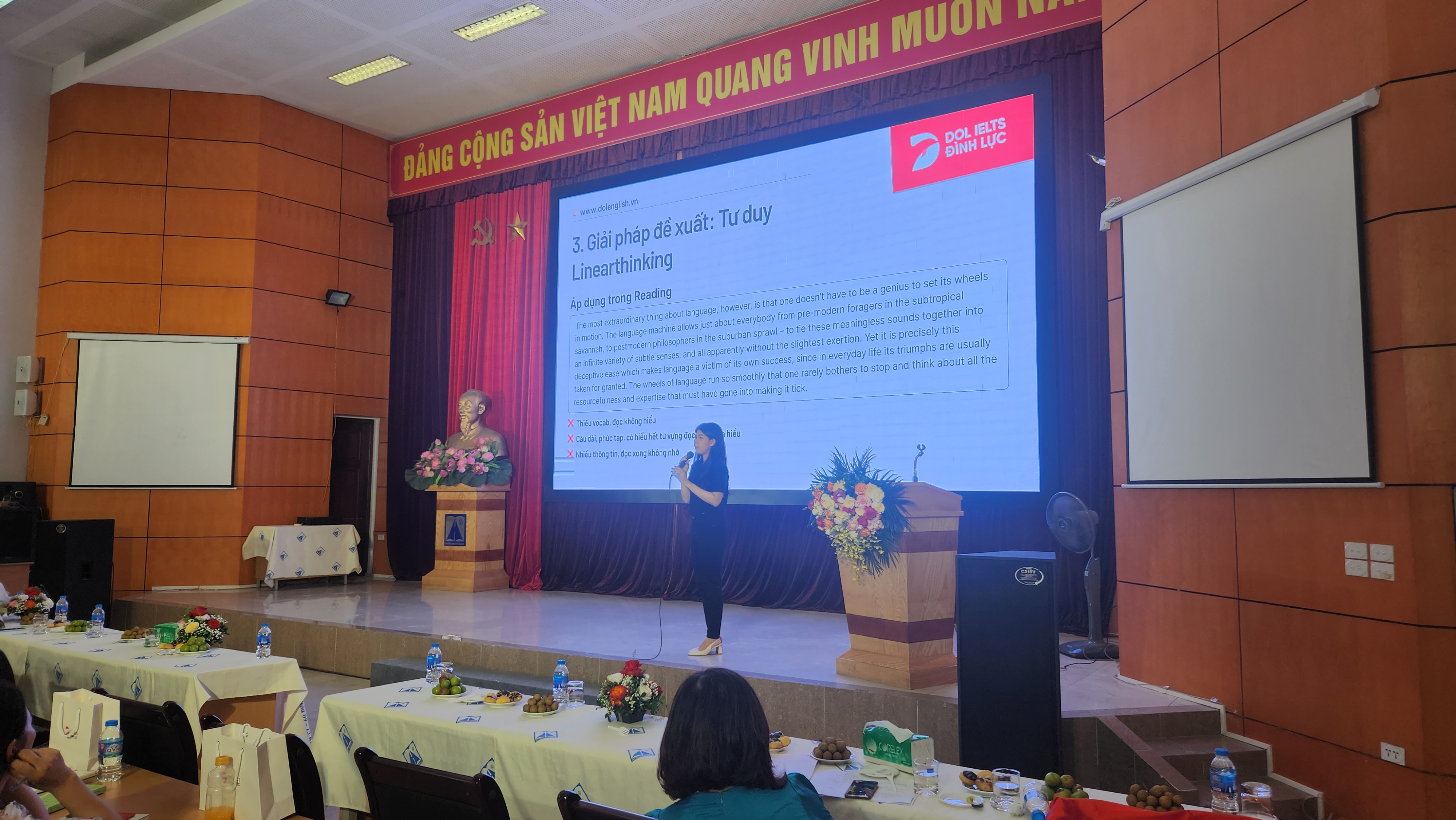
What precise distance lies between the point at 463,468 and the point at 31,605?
12.3 ft

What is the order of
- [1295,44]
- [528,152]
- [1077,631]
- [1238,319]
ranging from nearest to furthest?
[1295,44] → [1238,319] → [1077,631] → [528,152]

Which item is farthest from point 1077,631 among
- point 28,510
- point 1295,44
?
point 28,510

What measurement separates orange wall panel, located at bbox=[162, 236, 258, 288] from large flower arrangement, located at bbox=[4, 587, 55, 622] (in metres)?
4.29

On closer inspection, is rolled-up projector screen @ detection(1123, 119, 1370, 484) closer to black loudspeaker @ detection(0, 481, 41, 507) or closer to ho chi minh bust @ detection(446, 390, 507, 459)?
ho chi minh bust @ detection(446, 390, 507, 459)

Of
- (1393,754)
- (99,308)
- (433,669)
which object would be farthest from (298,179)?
(1393,754)

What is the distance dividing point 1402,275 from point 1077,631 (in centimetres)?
317

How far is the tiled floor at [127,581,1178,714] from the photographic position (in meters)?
4.61

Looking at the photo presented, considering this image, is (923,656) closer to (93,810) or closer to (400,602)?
(93,810)

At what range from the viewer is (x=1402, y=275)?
323cm

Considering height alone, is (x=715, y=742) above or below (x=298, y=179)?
below

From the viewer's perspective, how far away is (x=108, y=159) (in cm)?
851

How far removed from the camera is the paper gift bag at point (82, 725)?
2.58 metres

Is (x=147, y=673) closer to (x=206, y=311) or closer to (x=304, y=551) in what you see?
(x=304, y=551)

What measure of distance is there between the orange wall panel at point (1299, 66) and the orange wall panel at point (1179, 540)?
1578 mm
